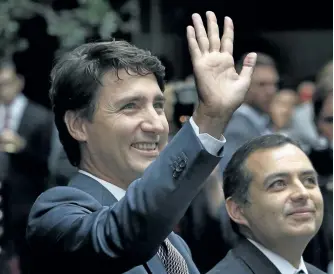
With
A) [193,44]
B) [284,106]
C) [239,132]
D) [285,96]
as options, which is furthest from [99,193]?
[285,96]

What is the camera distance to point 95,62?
339 cm

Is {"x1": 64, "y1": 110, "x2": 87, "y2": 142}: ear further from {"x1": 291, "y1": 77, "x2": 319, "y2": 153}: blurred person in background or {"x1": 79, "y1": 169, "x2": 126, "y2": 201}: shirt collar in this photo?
{"x1": 291, "y1": 77, "x2": 319, "y2": 153}: blurred person in background

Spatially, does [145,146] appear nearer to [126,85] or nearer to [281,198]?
[126,85]

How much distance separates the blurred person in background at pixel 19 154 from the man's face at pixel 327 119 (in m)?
1.74

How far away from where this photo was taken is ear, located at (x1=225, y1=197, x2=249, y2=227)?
14.5 ft

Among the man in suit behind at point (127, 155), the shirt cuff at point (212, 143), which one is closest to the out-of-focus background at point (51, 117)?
the man in suit behind at point (127, 155)

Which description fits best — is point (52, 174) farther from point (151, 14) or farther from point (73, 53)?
point (151, 14)

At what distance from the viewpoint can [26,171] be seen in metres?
6.62

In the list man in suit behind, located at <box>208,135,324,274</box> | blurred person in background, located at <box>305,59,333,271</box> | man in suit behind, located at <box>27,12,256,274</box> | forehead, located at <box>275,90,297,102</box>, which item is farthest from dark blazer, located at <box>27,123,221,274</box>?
forehead, located at <box>275,90,297,102</box>

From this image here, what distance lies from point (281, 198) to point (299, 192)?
76 mm

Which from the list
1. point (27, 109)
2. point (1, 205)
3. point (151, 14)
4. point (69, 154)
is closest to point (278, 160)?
point (69, 154)

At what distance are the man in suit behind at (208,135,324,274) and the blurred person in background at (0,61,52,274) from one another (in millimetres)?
1294

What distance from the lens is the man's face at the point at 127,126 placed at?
3275 millimetres

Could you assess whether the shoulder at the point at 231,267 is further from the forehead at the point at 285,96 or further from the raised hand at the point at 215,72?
the forehead at the point at 285,96
